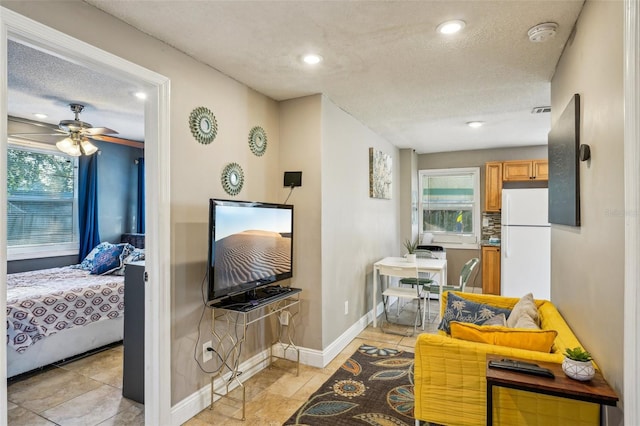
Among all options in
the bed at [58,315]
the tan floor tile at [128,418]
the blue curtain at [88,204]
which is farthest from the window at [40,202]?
the tan floor tile at [128,418]

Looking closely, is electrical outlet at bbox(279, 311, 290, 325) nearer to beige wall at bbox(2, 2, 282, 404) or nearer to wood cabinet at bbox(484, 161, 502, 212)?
beige wall at bbox(2, 2, 282, 404)

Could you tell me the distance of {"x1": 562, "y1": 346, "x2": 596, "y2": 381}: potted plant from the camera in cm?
140

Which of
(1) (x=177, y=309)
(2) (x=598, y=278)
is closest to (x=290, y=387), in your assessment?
(1) (x=177, y=309)

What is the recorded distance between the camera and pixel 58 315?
10.3 feet

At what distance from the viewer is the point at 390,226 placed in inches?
211

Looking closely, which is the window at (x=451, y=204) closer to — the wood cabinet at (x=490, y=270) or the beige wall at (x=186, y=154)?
the wood cabinet at (x=490, y=270)

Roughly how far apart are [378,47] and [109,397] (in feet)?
10.6

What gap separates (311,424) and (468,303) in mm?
1414

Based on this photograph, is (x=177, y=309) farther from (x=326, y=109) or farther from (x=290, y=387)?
(x=326, y=109)

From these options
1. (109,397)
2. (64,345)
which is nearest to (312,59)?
(109,397)

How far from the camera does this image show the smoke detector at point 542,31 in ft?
6.54

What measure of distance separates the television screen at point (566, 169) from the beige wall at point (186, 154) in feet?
7.47

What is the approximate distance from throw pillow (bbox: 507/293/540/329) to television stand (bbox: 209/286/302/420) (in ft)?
5.23

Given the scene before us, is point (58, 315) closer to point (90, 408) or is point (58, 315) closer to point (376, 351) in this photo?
point (90, 408)
